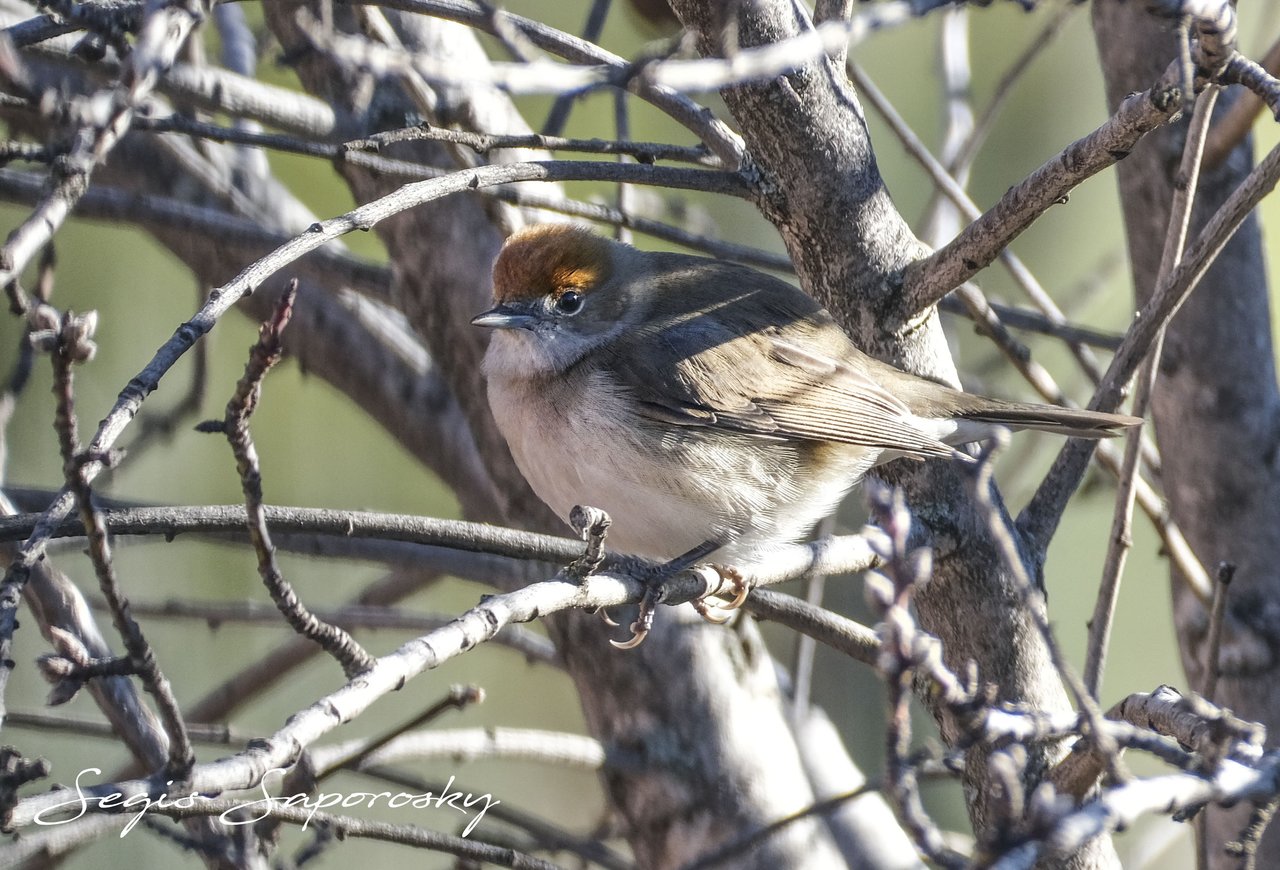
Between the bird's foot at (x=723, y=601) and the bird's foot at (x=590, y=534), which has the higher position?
the bird's foot at (x=723, y=601)

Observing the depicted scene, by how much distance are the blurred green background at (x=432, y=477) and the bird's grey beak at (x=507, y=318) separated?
2856 mm

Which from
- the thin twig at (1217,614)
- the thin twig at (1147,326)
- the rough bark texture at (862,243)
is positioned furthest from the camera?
the rough bark texture at (862,243)

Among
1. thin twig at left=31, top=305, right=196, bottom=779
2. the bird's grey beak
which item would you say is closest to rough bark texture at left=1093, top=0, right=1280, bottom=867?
the bird's grey beak

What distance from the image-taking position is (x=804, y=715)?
4031 mm

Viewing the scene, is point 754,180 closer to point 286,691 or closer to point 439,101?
point 439,101

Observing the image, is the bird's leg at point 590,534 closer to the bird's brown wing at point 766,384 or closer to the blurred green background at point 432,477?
the bird's brown wing at point 766,384

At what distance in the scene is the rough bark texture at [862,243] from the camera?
8.60 feet

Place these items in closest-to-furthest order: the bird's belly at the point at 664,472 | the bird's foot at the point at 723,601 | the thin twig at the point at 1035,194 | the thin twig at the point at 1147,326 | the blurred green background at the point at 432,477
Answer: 1. the thin twig at the point at 1035,194
2. the thin twig at the point at 1147,326
3. the bird's foot at the point at 723,601
4. the bird's belly at the point at 664,472
5. the blurred green background at the point at 432,477

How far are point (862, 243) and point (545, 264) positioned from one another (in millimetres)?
1042

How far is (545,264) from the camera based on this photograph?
11.3 ft

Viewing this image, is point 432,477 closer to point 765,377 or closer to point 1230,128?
point 765,377

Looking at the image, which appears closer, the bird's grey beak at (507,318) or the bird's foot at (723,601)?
the bird's foot at (723,601)

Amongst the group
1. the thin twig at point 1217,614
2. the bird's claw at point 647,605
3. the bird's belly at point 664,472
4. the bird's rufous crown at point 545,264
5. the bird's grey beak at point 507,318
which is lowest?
the thin twig at point 1217,614

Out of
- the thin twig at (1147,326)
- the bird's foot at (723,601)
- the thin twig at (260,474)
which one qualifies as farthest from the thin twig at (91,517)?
the thin twig at (1147,326)
